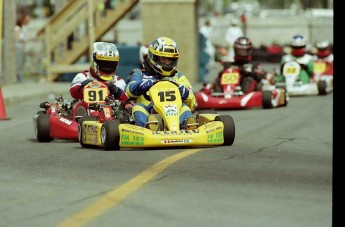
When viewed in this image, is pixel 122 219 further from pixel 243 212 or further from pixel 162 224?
pixel 243 212

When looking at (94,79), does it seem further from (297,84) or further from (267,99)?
(297,84)

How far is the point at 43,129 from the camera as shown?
14.7 meters

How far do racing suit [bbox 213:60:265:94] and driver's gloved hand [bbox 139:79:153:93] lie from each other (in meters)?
8.01

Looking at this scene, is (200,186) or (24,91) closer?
(200,186)

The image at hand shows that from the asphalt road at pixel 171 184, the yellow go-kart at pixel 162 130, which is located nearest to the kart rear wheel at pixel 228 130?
the yellow go-kart at pixel 162 130

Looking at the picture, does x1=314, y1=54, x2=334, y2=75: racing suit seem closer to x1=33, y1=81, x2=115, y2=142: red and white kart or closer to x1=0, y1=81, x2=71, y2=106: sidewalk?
x1=0, y1=81, x2=71, y2=106: sidewalk

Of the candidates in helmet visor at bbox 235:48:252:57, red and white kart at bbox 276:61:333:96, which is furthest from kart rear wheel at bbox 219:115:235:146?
red and white kart at bbox 276:61:333:96

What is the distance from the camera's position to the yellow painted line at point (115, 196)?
8211 millimetres

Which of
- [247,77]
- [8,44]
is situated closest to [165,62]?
[247,77]

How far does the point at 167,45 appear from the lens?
1381 centimetres

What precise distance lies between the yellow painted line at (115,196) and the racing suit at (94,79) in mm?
3226

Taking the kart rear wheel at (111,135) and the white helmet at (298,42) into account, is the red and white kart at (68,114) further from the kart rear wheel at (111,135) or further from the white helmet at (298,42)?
the white helmet at (298,42)

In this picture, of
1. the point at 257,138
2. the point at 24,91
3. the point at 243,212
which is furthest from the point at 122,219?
the point at 24,91

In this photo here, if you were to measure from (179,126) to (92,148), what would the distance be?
41.5 inches
